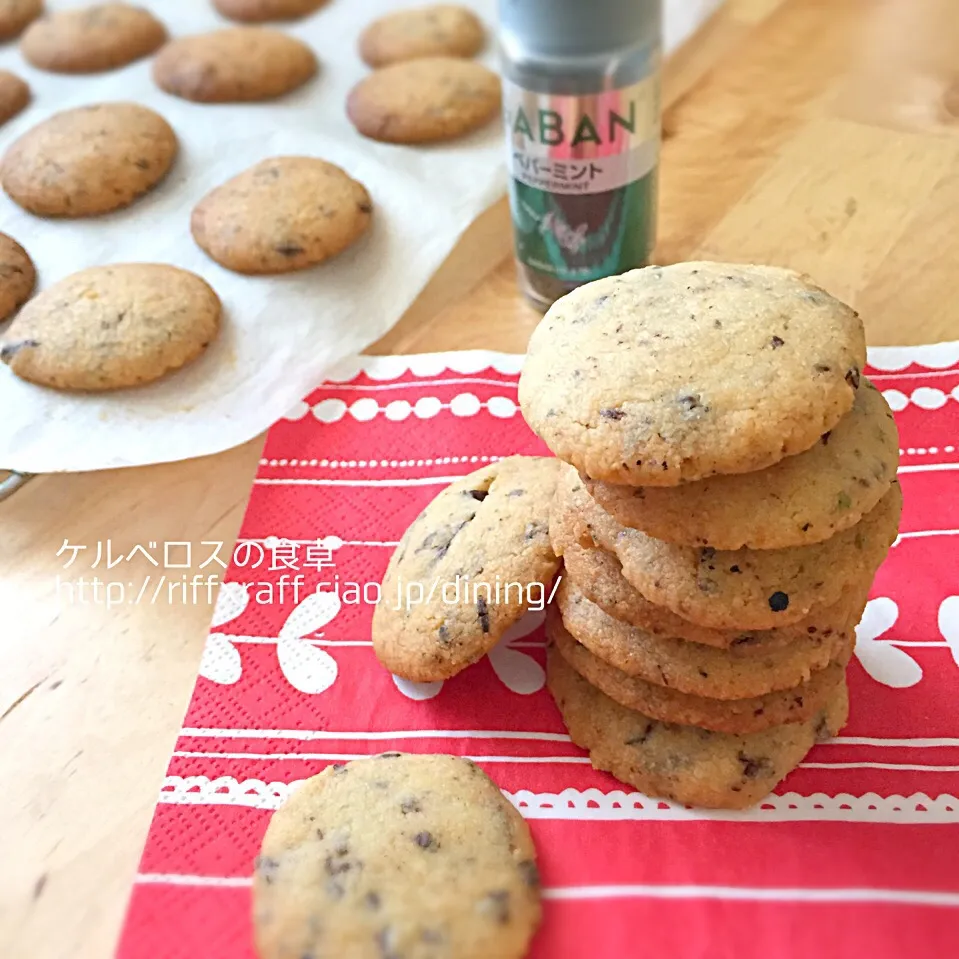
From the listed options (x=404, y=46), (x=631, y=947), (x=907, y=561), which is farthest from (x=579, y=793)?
(x=404, y=46)

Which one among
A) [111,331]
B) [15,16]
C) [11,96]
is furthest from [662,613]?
[15,16]

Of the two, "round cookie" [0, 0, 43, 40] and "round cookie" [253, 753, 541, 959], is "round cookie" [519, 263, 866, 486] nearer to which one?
"round cookie" [253, 753, 541, 959]

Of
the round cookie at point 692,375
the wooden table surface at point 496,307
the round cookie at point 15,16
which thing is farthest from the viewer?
the round cookie at point 15,16

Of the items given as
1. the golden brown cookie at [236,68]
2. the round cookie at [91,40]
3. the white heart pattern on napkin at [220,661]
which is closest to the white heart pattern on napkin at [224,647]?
Answer: the white heart pattern on napkin at [220,661]

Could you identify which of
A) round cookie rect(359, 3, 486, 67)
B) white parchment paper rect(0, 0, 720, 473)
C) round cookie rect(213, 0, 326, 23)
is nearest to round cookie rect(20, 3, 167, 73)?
white parchment paper rect(0, 0, 720, 473)

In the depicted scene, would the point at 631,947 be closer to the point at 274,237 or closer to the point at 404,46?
the point at 274,237

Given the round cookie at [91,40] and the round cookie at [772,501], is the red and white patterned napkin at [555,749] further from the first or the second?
the round cookie at [91,40]
